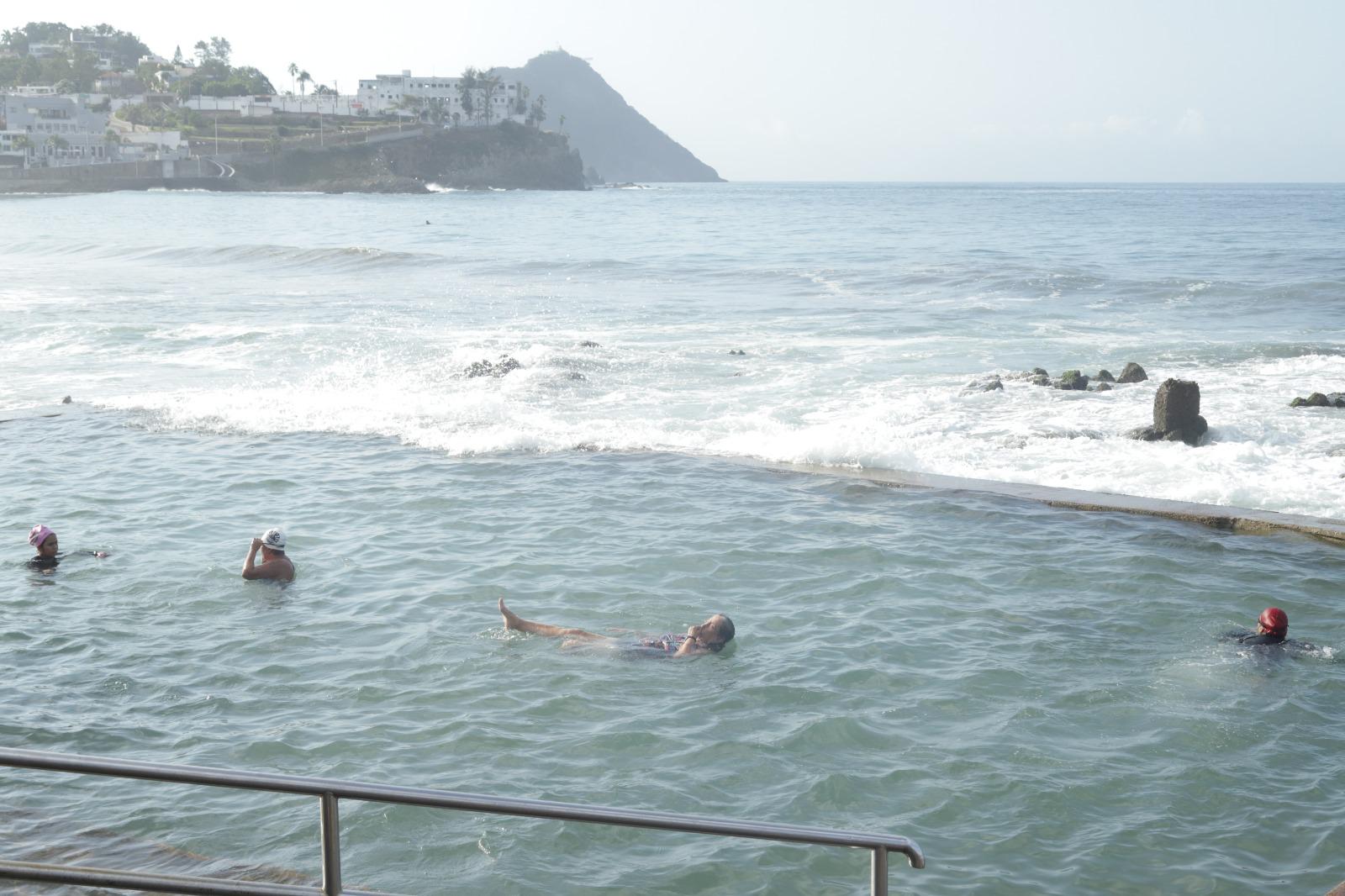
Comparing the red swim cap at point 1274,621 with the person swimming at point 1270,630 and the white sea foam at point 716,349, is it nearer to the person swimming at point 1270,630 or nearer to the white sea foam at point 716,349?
the person swimming at point 1270,630

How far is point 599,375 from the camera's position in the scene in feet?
77.1

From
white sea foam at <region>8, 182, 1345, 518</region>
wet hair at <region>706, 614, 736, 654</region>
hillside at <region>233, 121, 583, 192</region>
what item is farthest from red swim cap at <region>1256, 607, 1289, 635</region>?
hillside at <region>233, 121, 583, 192</region>

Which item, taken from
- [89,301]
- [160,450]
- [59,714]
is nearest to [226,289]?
[89,301]

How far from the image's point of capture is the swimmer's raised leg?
9.98 metres

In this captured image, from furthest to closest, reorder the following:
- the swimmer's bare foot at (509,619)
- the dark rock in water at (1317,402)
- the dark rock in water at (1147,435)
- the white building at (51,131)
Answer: the white building at (51,131)
the dark rock in water at (1317,402)
the dark rock in water at (1147,435)
the swimmer's bare foot at (509,619)

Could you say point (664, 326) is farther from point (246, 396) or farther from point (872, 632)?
point (872, 632)

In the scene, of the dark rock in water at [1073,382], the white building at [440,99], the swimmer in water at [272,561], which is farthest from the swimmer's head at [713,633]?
the white building at [440,99]

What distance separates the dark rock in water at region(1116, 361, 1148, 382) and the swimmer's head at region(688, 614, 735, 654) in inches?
586

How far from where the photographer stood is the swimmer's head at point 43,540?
11422 mm

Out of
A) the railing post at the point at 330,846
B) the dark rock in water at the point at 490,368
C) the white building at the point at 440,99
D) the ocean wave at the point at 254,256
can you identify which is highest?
the white building at the point at 440,99

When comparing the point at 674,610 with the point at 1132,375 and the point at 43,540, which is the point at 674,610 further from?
A: the point at 1132,375

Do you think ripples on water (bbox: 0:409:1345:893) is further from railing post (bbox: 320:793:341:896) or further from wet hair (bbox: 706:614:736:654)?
railing post (bbox: 320:793:341:896)

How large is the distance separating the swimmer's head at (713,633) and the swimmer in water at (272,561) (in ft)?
13.7

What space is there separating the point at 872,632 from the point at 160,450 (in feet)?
36.6
